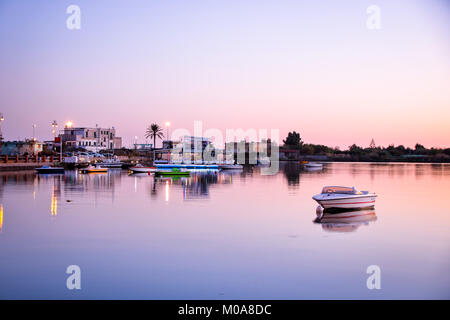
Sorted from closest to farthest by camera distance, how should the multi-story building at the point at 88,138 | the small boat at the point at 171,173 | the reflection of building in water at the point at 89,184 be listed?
the reflection of building in water at the point at 89,184 < the small boat at the point at 171,173 < the multi-story building at the point at 88,138

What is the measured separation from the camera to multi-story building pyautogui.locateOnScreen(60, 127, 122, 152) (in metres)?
153

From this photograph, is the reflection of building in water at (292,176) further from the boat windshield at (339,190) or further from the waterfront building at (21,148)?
the waterfront building at (21,148)

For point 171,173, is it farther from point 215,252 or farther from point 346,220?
point 215,252

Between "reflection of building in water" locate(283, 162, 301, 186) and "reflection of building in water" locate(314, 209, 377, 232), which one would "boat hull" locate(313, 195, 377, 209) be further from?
"reflection of building in water" locate(283, 162, 301, 186)

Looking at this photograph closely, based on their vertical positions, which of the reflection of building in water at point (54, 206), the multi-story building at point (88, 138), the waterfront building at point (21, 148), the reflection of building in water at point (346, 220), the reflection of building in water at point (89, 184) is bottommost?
the reflection of building in water at point (346, 220)

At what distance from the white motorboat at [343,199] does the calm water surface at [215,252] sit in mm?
1324

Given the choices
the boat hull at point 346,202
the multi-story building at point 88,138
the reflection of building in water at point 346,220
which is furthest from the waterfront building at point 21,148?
the reflection of building in water at point 346,220

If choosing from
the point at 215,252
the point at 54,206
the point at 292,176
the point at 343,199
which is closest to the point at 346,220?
the point at 343,199

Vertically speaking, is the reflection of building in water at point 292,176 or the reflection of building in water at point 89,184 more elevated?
the reflection of building in water at point 89,184

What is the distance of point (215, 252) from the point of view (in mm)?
18734

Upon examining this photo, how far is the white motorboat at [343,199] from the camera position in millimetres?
29578

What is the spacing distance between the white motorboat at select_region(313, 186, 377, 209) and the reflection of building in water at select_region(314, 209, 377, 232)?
55cm

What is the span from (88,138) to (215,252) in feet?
491
